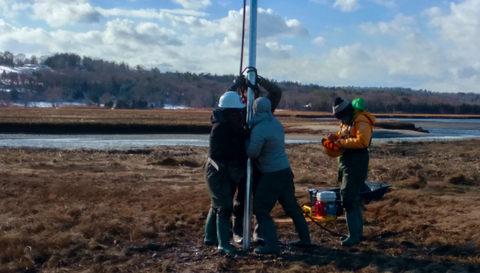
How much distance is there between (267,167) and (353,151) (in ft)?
3.94

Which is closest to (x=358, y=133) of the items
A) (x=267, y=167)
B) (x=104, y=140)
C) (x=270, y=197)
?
(x=267, y=167)

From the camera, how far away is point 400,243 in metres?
7.09

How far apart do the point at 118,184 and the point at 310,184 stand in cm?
444

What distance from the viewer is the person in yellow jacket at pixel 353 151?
22.1 feet

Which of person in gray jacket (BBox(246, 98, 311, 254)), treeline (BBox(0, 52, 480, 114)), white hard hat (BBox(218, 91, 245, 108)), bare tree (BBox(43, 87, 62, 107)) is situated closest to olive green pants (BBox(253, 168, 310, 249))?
person in gray jacket (BBox(246, 98, 311, 254))

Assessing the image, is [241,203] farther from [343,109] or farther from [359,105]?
[359,105]

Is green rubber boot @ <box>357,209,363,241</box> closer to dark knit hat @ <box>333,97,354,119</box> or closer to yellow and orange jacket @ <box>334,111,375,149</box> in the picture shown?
yellow and orange jacket @ <box>334,111,375,149</box>

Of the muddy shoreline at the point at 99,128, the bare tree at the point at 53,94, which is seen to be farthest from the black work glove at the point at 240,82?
the bare tree at the point at 53,94

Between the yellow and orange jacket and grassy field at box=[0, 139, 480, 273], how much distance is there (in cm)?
134

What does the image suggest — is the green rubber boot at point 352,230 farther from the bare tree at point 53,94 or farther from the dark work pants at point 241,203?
the bare tree at point 53,94

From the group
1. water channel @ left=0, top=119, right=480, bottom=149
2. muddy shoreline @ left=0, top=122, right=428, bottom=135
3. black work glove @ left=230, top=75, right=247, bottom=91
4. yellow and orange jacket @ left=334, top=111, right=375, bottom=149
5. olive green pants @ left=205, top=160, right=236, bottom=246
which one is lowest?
water channel @ left=0, top=119, right=480, bottom=149

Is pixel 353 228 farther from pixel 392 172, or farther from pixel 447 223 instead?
pixel 392 172

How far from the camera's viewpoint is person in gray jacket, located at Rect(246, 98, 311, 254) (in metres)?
6.34

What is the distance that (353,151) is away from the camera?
6855 millimetres
